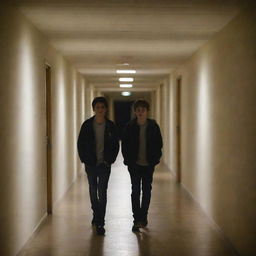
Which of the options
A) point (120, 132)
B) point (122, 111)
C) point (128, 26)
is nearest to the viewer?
point (128, 26)

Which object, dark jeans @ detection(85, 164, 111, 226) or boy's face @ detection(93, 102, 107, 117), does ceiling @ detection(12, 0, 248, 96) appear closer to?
boy's face @ detection(93, 102, 107, 117)

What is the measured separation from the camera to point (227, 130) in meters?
5.11

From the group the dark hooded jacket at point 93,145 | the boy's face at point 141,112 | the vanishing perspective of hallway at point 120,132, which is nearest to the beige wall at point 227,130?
the vanishing perspective of hallway at point 120,132

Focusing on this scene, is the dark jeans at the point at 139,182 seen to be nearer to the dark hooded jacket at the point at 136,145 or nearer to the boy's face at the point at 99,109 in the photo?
the dark hooded jacket at the point at 136,145

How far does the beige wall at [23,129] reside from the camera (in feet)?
13.2

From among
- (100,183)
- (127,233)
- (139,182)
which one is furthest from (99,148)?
(127,233)

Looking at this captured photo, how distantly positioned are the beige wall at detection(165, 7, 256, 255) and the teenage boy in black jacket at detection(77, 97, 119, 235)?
1205mm

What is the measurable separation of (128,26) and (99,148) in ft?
4.43

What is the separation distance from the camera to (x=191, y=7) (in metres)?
4.38

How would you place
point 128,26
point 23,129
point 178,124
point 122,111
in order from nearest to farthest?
point 23,129 → point 128,26 → point 178,124 → point 122,111

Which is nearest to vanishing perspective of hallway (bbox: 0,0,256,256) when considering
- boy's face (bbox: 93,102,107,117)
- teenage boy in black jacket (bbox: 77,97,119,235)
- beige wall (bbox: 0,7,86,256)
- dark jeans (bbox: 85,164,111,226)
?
beige wall (bbox: 0,7,86,256)

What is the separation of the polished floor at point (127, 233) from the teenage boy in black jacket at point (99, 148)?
1.23ft

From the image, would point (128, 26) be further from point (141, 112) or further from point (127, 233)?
point (127, 233)

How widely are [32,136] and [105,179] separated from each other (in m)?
0.90
